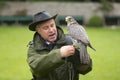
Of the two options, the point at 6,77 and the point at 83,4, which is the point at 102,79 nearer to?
the point at 6,77

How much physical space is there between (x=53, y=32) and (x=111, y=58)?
12285 mm

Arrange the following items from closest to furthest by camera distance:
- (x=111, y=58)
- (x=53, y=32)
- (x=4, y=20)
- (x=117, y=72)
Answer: (x=53, y=32)
(x=117, y=72)
(x=111, y=58)
(x=4, y=20)

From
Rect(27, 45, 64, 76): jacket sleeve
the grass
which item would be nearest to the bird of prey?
Rect(27, 45, 64, 76): jacket sleeve

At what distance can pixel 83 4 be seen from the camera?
37.3m

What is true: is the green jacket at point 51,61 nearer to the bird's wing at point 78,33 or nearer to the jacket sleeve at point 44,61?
the jacket sleeve at point 44,61

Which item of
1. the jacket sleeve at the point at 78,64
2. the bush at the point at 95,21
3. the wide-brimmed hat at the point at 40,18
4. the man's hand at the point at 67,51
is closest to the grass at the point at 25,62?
the jacket sleeve at the point at 78,64

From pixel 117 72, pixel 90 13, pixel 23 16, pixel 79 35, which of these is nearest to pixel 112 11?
pixel 90 13

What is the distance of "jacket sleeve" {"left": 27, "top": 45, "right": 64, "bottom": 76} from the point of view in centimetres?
337

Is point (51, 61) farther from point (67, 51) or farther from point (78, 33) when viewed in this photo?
point (78, 33)

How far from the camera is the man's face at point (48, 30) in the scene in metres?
3.59

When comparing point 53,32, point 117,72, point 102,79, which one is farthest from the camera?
point 117,72

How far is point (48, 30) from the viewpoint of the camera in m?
3.60

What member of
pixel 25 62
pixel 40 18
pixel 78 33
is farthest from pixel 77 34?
pixel 25 62

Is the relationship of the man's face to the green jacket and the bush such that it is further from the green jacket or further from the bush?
the bush
